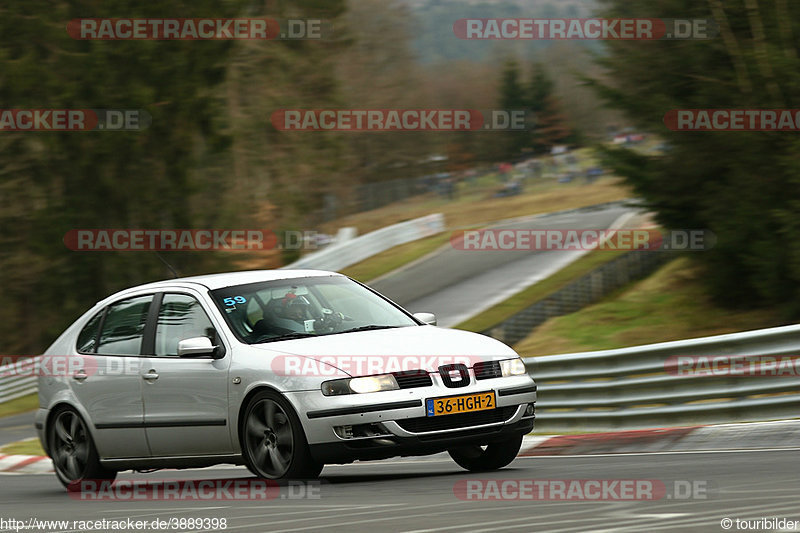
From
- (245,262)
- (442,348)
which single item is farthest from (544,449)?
(245,262)

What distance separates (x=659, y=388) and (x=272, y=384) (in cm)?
413

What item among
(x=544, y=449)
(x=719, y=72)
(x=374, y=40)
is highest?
(x=374, y=40)

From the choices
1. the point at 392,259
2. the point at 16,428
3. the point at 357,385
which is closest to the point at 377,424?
the point at 357,385

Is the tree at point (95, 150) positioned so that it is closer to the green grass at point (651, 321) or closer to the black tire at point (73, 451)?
the green grass at point (651, 321)

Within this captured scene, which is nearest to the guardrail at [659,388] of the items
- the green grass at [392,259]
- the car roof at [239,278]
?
the car roof at [239,278]

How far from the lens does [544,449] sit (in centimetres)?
1046

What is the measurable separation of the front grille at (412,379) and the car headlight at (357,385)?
0.17 ft

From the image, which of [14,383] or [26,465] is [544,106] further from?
[26,465]

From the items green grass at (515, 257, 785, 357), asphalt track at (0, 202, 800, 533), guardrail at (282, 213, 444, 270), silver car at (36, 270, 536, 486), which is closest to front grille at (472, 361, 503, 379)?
silver car at (36, 270, 536, 486)

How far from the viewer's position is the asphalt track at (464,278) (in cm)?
2870

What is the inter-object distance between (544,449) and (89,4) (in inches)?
826

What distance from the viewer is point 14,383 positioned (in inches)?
1045

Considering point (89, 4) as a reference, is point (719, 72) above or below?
below

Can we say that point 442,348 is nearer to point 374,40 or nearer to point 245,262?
point 245,262
